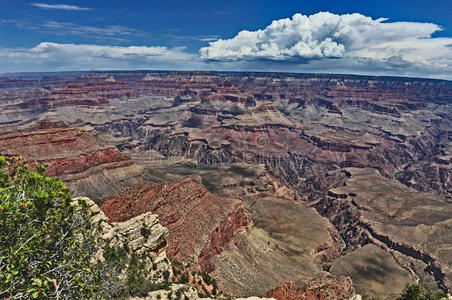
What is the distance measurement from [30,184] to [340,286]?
5211 centimetres

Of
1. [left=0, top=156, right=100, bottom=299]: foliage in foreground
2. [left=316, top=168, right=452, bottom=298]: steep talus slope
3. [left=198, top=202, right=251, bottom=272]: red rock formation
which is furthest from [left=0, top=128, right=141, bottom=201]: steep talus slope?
[left=316, top=168, right=452, bottom=298]: steep talus slope

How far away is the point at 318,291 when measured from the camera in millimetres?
44656

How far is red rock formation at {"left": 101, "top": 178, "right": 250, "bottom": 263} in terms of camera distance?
49.7 meters

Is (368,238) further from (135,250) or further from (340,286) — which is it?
(135,250)

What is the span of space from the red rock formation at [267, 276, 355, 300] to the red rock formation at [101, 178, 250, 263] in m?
16.6

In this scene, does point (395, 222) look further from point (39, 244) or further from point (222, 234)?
point (39, 244)

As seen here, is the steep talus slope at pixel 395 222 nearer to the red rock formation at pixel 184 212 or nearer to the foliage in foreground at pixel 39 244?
the red rock formation at pixel 184 212

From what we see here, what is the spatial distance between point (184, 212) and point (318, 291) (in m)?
28.2

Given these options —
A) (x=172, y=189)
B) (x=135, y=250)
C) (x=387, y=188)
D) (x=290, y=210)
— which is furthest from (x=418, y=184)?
(x=135, y=250)

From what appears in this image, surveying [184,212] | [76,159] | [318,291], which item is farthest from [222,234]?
[76,159]

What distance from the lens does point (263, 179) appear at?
129125mm

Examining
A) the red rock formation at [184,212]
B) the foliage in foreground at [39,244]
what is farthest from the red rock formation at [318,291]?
the foliage in foreground at [39,244]

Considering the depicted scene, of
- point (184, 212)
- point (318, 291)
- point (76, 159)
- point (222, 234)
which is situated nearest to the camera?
point (318, 291)

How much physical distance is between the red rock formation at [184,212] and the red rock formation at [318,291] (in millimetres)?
16562
